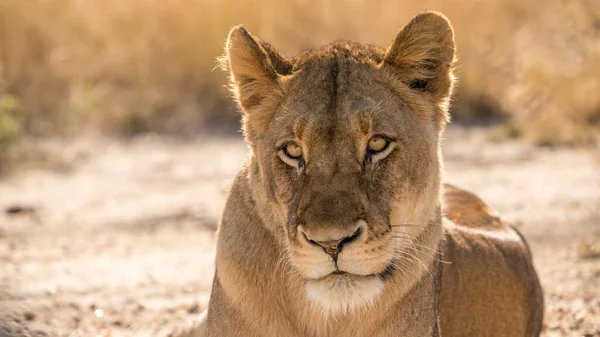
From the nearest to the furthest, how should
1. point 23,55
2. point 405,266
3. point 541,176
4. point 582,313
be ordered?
point 405,266
point 582,313
point 541,176
point 23,55

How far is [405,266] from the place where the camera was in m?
3.80

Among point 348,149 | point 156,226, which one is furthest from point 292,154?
point 156,226

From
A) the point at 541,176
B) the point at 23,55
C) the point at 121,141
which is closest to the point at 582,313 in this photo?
the point at 541,176

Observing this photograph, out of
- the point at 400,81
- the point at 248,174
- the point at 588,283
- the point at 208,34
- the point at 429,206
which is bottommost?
the point at 588,283

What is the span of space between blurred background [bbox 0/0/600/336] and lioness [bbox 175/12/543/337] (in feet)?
5.64

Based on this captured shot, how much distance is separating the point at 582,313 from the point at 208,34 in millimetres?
10464

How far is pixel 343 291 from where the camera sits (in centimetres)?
339

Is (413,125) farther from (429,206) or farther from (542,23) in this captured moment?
(542,23)

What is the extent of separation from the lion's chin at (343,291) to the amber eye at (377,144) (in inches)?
20.1

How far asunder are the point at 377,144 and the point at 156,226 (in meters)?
5.62

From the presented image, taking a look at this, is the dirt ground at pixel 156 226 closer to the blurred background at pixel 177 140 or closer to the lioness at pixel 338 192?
the blurred background at pixel 177 140

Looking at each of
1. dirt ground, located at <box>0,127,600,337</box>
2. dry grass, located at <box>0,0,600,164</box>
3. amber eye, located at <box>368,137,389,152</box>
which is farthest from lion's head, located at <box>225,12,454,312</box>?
dry grass, located at <box>0,0,600,164</box>

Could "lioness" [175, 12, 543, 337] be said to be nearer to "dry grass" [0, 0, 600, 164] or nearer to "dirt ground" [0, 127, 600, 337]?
"dirt ground" [0, 127, 600, 337]

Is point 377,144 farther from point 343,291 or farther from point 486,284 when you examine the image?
point 486,284
